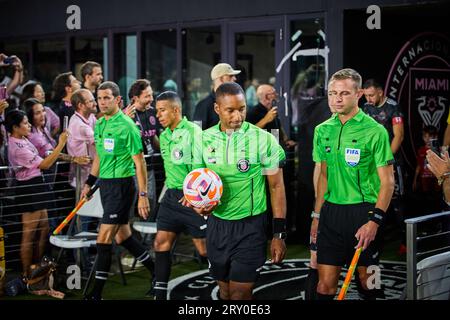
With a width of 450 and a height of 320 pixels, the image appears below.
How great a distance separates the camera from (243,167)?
4727 millimetres

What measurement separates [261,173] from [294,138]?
5.09 m

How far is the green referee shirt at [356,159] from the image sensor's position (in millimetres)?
4949

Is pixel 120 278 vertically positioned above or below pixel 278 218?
below

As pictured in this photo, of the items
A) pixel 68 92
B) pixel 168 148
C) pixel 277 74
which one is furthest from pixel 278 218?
pixel 277 74

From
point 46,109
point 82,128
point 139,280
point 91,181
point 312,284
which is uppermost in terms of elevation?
point 46,109

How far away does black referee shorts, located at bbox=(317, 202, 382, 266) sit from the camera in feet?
16.4

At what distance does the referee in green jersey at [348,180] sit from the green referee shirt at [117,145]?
6.45 feet

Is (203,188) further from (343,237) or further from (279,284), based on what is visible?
(279,284)

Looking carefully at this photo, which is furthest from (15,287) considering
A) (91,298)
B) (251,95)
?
(251,95)

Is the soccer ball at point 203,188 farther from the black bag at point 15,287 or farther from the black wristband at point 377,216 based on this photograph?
the black bag at point 15,287

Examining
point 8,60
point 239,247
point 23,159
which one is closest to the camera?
point 239,247

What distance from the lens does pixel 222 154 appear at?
4805mm

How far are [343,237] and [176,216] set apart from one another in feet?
5.21
